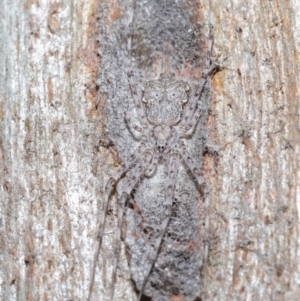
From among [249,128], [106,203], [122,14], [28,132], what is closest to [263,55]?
[249,128]

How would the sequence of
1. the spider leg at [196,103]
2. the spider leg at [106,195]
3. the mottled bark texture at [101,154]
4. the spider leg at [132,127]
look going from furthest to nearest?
the spider leg at [132,127] < the spider leg at [196,103] < the spider leg at [106,195] < the mottled bark texture at [101,154]

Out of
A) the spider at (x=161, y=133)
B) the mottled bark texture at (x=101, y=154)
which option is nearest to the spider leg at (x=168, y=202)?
the spider at (x=161, y=133)

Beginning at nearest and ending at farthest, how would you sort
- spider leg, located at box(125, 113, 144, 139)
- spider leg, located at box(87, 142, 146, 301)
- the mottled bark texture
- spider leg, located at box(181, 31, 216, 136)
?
the mottled bark texture
spider leg, located at box(87, 142, 146, 301)
spider leg, located at box(181, 31, 216, 136)
spider leg, located at box(125, 113, 144, 139)

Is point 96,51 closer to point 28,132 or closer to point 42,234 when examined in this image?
point 28,132

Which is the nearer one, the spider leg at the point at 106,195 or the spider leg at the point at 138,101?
the spider leg at the point at 106,195

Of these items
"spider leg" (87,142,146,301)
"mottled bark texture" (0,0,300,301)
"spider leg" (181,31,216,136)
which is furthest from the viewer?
"spider leg" (181,31,216,136)

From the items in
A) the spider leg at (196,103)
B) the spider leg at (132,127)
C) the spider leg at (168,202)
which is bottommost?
the spider leg at (168,202)

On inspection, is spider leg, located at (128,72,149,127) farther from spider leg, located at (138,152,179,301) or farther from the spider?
spider leg, located at (138,152,179,301)

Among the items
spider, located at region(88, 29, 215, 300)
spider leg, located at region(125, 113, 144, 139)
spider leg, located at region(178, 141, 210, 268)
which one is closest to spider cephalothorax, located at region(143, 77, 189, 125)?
spider, located at region(88, 29, 215, 300)

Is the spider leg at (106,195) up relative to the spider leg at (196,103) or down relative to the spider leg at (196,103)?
down

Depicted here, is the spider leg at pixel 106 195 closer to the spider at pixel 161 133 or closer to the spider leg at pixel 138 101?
the spider at pixel 161 133
